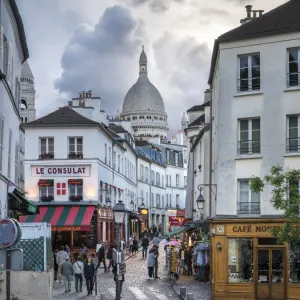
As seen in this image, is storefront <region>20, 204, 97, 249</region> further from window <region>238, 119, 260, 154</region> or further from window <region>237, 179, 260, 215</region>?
window <region>238, 119, 260, 154</region>

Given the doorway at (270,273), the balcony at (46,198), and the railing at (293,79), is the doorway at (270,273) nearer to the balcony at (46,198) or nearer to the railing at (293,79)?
the railing at (293,79)

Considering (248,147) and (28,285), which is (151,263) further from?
(28,285)

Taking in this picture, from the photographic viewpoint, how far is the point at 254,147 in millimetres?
28406

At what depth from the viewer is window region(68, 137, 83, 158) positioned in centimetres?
4838

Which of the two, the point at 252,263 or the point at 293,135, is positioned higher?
the point at 293,135

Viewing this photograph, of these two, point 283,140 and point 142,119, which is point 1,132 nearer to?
point 283,140

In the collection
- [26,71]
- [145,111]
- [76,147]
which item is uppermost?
[26,71]

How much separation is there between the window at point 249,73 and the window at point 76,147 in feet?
70.6

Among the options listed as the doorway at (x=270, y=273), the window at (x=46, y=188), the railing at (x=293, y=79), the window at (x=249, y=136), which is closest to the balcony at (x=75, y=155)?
the window at (x=46, y=188)

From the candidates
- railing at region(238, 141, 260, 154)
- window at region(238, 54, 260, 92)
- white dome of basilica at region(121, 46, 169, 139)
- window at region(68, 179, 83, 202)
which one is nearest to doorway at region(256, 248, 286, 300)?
railing at region(238, 141, 260, 154)

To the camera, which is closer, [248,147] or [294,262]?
[294,262]

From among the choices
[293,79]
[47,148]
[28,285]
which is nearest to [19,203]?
[28,285]

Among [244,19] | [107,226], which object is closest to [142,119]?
[107,226]

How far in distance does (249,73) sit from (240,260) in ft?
24.8
